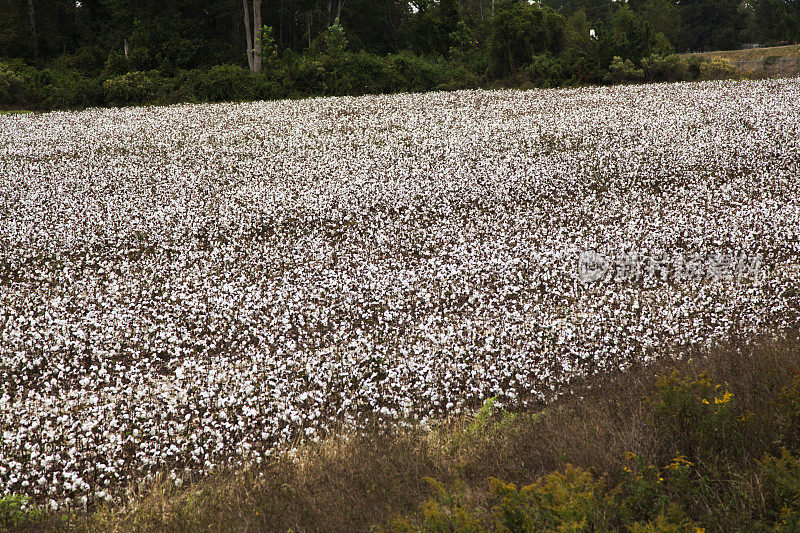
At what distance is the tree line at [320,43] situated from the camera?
118 ft

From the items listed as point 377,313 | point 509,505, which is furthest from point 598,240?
point 509,505

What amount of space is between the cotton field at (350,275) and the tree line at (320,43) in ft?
43.3

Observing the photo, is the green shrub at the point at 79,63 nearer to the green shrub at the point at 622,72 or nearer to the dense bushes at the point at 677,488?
the green shrub at the point at 622,72

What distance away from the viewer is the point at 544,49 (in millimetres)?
38250

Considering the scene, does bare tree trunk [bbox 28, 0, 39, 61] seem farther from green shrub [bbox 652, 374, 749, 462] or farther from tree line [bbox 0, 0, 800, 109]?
green shrub [bbox 652, 374, 749, 462]

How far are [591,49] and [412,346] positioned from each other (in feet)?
108

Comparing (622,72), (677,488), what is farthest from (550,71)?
(677,488)

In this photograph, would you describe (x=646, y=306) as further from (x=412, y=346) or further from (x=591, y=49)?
(x=591, y=49)

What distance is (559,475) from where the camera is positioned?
15.4ft

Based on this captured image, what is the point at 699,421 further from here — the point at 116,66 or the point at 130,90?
the point at 116,66

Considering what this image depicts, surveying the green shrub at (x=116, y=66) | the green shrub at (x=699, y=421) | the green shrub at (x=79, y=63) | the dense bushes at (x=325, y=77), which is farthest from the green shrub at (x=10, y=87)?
the green shrub at (x=699, y=421)

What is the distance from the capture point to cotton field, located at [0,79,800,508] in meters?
8.47

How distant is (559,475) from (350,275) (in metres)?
8.81

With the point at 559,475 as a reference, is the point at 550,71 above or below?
above
